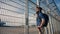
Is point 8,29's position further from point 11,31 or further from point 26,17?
point 26,17

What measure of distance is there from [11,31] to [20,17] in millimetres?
344

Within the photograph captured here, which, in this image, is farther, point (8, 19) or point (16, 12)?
point (16, 12)

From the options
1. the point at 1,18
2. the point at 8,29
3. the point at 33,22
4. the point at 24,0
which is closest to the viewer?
the point at 1,18

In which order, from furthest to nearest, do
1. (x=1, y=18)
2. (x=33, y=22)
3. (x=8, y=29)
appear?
1. (x=33, y=22)
2. (x=8, y=29)
3. (x=1, y=18)

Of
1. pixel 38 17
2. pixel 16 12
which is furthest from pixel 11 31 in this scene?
pixel 38 17

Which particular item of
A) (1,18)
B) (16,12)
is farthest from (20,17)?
(1,18)

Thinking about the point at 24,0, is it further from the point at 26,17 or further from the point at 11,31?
the point at 11,31

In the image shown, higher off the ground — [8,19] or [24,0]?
[24,0]

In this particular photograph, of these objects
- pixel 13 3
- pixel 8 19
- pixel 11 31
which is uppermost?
pixel 13 3

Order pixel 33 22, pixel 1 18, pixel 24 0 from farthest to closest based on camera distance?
pixel 33 22 < pixel 24 0 < pixel 1 18

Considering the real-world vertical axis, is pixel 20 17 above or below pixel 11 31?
above

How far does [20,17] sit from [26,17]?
54 centimetres

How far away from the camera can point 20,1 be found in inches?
122

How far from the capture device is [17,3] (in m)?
3.00
